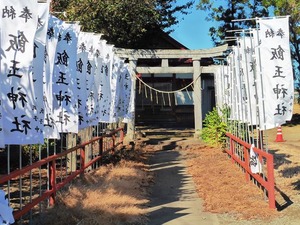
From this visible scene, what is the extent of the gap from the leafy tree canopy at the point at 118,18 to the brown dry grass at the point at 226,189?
7.18m

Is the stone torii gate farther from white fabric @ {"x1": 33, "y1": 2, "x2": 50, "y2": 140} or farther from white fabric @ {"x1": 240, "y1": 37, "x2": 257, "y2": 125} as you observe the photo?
white fabric @ {"x1": 33, "y1": 2, "x2": 50, "y2": 140}

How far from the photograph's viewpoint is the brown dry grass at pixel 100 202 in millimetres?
5562

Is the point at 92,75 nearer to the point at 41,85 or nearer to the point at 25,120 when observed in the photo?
Answer: the point at 41,85

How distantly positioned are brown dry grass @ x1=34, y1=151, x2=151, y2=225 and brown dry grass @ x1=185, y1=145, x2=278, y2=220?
133 centimetres

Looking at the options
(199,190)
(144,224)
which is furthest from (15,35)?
(199,190)

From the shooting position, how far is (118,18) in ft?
56.9

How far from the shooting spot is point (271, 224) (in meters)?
6.02

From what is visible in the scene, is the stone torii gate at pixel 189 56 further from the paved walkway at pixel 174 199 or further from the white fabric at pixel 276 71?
the white fabric at pixel 276 71

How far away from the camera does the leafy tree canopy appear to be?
15.9 meters

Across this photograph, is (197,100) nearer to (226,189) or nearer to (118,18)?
(118,18)

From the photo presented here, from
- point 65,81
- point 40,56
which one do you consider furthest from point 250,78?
point 40,56

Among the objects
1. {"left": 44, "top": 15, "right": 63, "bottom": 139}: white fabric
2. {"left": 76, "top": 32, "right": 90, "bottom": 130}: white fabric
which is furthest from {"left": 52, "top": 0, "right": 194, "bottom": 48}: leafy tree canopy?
{"left": 44, "top": 15, "right": 63, "bottom": 139}: white fabric

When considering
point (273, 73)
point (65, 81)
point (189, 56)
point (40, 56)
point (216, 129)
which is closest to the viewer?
point (40, 56)

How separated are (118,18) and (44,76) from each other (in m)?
12.0
